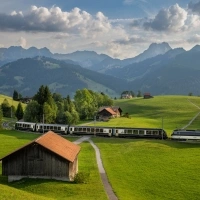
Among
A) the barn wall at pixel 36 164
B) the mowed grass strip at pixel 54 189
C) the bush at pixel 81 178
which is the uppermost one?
the barn wall at pixel 36 164

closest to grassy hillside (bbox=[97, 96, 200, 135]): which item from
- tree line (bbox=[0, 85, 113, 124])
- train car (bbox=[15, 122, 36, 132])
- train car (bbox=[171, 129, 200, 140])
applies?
tree line (bbox=[0, 85, 113, 124])

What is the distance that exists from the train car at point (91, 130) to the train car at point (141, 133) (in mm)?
1881

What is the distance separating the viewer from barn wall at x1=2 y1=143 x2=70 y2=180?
44.4 meters

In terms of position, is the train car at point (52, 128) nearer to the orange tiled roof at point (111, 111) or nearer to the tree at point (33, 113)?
the tree at point (33, 113)

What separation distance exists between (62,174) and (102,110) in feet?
344

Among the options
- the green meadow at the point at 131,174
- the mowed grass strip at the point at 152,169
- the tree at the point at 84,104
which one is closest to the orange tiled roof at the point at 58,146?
the green meadow at the point at 131,174

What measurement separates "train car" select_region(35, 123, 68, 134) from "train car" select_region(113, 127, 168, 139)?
1443cm

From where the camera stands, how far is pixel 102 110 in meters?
149

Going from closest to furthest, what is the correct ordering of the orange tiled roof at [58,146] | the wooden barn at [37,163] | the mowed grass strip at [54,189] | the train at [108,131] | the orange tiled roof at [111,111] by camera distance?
the mowed grass strip at [54,189], the wooden barn at [37,163], the orange tiled roof at [58,146], the train at [108,131], the orange tiled roof at [111,111]

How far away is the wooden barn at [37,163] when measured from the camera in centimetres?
4434

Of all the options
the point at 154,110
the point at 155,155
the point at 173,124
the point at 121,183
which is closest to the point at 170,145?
the point at 155,155

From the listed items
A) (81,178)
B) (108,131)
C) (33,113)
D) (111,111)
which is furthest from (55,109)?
(81,178)

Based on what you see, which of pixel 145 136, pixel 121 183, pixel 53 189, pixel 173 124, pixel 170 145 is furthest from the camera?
pixel 173 124

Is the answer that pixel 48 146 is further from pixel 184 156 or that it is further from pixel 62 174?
pixel 184 156
